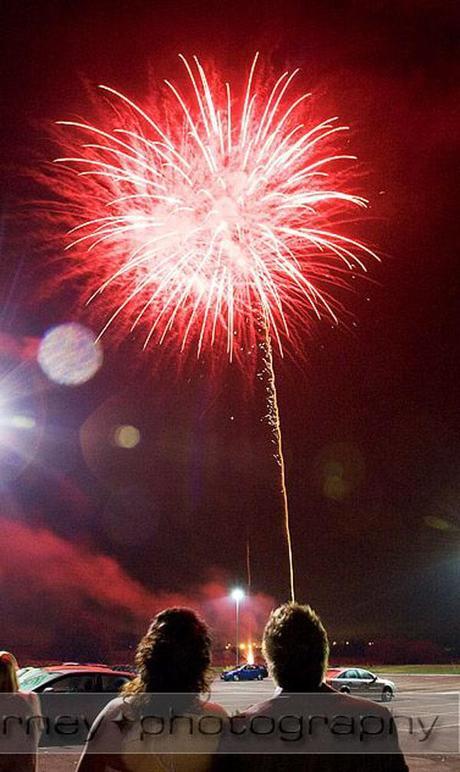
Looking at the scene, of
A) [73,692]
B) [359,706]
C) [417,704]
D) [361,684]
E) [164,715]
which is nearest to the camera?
[359,706]

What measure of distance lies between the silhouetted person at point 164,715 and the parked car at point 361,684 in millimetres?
29109

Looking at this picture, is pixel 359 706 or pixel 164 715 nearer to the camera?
pixel 359 706

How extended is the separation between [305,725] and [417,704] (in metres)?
25.1

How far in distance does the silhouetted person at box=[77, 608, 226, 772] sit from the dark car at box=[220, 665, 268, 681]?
4514 cm

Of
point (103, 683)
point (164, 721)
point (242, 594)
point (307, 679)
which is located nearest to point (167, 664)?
point (164, 721)

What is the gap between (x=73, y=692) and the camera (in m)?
14.2

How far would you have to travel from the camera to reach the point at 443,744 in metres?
13.9

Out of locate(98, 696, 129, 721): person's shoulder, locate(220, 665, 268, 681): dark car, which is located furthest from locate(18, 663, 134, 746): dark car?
locate(220, 665, 268, 681): dark car

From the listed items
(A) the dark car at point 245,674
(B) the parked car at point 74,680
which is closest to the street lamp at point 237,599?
(A) the dark car at point 245,674

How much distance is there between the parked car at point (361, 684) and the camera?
3094cm

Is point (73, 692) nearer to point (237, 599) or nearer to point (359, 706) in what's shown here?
point (359, 706)

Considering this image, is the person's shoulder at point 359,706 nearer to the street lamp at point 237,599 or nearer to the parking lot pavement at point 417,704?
the parking lot pavement at point 417,704

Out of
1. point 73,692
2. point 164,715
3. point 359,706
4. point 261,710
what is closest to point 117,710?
point 164,715

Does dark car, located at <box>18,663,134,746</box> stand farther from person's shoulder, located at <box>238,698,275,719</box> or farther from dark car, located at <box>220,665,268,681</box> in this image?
dark car, located at <box>220,665,268,681</box>
